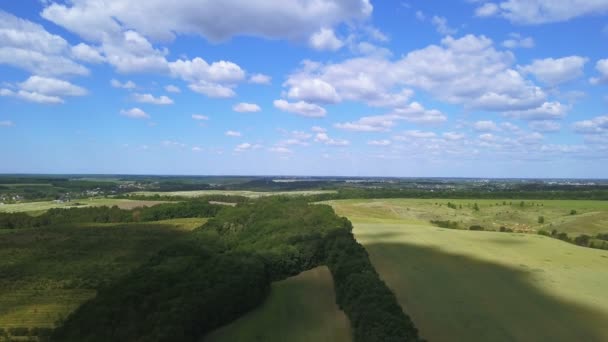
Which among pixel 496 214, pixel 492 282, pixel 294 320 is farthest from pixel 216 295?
pixel 496 214

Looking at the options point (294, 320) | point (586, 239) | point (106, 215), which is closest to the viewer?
point (294, 320)

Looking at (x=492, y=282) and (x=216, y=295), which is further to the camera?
(x=492, y=282)

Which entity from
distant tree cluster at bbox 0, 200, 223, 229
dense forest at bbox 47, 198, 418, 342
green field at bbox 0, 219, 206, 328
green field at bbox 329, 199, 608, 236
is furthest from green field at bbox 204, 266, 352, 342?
distant tree cluster at bbox 0, 200, 223, 229

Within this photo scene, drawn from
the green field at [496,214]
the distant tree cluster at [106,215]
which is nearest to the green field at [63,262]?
the distant tree cluster at [106,215]

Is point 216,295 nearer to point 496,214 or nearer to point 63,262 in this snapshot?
point 63,262

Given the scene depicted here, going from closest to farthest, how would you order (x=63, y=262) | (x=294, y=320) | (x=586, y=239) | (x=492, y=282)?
1. (x=294, y=320)
2. (x=492, y=282)
3. (x=63, y=262)
4. (x=586, y=239)

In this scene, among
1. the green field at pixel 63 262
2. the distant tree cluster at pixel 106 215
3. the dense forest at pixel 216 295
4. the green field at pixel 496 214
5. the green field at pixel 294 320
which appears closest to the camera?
the dense forest at pixel 216 295

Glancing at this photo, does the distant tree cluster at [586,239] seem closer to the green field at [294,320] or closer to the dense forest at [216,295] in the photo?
the dense forest at [216,295]
